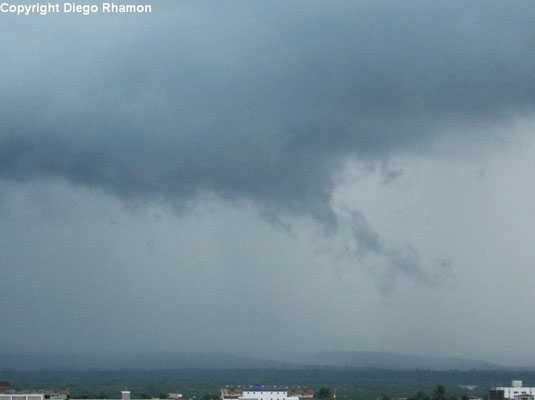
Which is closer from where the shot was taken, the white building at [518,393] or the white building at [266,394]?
the white building at [266,394]

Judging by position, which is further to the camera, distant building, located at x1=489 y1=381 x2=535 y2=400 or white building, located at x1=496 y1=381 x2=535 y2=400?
white building, located at x1=496 y1=381 x2=535 y2=400

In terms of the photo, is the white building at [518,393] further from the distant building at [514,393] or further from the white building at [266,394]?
the white building at [266,394]

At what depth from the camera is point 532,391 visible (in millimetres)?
165125

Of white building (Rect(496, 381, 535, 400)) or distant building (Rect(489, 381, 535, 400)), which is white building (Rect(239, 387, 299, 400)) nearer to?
distant building (Rect(489, 381, 535, 400))

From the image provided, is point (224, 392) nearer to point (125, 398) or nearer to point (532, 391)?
point (125, 398)

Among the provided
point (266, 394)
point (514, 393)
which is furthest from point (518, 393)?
point (266, 394)

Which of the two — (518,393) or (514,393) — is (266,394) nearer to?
(514,393)

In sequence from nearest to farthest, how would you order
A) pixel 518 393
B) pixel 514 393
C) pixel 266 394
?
1. pixel 266 394
2. pixel 518 393
3. pixel 514 393

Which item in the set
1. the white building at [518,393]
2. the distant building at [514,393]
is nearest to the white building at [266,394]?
the distant building at [514,393]

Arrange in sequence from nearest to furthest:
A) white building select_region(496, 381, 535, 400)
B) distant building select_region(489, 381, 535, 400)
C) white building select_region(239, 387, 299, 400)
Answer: white building select_region(239, 387, 299, 400)
distant building select_region(489, 381, 535, 400)
white building select_region(496, 381, 535, 400)

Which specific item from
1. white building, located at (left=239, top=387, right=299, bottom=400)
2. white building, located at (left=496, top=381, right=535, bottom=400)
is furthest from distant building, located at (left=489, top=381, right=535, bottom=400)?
white building, located at (left=239, top=387, right=299, bottom=400)

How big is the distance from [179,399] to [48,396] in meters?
49.9

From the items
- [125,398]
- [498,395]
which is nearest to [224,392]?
[125,398]

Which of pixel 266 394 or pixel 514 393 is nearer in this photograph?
pixel 266 394
